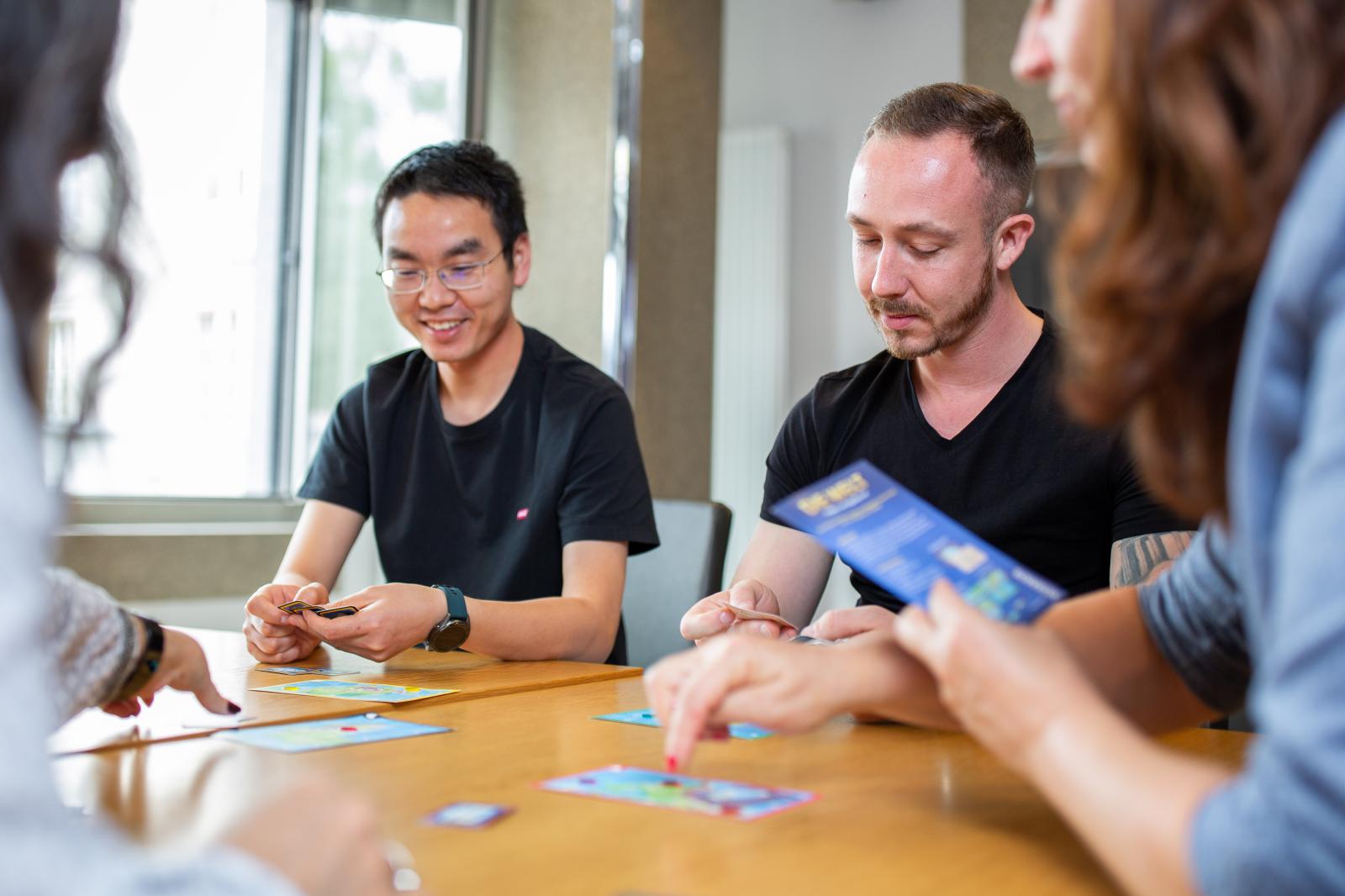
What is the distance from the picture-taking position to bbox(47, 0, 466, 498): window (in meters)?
3.60

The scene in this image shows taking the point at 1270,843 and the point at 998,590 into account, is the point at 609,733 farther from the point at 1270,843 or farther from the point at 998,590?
the point at 1270,843

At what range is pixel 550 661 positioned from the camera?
70.9 inches

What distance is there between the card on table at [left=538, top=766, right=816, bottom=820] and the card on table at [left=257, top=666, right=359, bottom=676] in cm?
69

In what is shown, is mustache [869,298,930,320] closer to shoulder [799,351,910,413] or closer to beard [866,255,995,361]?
beard [866,255,995,361]

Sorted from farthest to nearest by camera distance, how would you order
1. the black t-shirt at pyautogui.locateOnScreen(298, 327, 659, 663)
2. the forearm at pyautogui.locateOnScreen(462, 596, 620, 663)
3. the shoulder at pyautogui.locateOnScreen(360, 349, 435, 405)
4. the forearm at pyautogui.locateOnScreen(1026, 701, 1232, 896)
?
the shoulder at pyautogui.locateOnScreen(360, 349, 435, 405)
the black t-shirt at pyautogui.locateOnScreen(298, 327, 659, 663)
the forearm at pyautogui.locateOnScreen(462, 596, 620, 663)
the forearm at pyautogui.locateOnScreen(1026, 701, 1232, 896)

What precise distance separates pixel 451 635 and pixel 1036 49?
112 cm

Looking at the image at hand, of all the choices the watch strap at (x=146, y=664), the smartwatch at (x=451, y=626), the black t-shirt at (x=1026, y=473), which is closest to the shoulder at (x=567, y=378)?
the black t-shirt at (x=1026, y=473)

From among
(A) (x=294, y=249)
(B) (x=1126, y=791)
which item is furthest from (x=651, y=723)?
(A) (x=294, y=249)

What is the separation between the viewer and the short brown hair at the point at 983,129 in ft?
6.12

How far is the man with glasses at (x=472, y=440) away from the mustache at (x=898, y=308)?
1.77ft

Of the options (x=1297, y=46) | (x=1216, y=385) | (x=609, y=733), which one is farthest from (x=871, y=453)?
(x=1297, y=46)

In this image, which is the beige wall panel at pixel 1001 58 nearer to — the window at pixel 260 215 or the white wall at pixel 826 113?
the white wall at pixel 826 113

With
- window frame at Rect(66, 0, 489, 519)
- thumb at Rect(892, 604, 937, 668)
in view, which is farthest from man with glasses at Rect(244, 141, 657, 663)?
window frame at Rect(66, 0, 489, 519)

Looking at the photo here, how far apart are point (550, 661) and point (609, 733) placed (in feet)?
1.90
